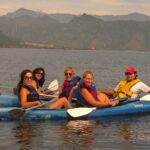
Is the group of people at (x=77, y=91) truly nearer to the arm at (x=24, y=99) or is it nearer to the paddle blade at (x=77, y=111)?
the arm at (x=24, y=99)

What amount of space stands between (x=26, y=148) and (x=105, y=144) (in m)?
2.31

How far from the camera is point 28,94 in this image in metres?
15.8

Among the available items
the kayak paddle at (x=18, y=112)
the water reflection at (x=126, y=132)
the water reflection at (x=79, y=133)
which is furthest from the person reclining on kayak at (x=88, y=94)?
the kayak paddle at (x=18, y=112)

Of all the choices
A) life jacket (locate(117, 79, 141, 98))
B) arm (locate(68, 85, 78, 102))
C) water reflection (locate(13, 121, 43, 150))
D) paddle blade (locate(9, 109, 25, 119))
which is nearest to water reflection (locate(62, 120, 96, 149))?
water reflection (locate(13, 121, 43, 150))

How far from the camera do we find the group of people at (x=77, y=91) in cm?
1567

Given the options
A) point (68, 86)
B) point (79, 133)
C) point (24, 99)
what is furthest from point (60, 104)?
point (79, 133)

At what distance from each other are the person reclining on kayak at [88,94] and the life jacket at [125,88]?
1224mm

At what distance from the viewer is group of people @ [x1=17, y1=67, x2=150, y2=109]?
1567 centimetres

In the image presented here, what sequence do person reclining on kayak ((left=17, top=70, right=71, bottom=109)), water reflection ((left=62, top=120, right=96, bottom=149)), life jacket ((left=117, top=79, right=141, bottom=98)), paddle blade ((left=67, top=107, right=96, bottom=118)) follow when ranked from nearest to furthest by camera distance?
water reflection ((left=62, top=120, right=96, bottom=149)) < person reclining on kayak ((left=17, top=70, right=71, bottom=109)) < paddle blade ((left=67, top=107, right=96, bottom=118)) < life jacket ((left=117, top=79, right=141, bottom=98))

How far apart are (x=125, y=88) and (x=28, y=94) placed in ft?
14.4

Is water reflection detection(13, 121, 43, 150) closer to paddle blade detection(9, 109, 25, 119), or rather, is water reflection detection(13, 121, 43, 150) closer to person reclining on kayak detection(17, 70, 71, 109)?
paddle blade detection(9, 109, 25, 119)

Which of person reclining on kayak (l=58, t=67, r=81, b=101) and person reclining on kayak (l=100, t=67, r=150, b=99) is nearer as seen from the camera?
person reclining on kayak (l=58, t=67, r=81, b=101)

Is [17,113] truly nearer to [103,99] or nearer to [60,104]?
[60,104]

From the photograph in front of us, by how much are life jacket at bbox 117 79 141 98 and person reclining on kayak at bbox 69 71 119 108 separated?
1224 mm
